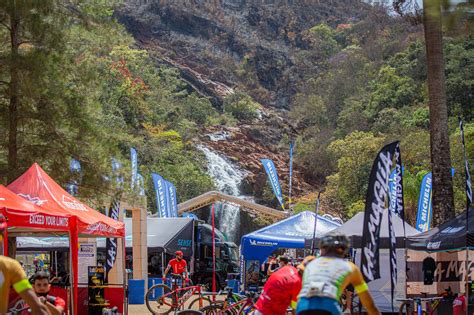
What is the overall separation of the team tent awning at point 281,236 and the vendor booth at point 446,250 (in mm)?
3758

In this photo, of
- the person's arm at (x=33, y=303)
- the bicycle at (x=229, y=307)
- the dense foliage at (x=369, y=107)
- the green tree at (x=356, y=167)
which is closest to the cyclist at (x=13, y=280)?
the person's arm at (x=33, y=303)

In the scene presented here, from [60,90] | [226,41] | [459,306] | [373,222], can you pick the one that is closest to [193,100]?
[226,41]

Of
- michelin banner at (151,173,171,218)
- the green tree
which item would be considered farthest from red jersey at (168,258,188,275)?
the green tree

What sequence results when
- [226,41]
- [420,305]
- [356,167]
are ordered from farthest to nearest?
[226,41], [356,167], [420,305]

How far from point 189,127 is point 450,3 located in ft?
211

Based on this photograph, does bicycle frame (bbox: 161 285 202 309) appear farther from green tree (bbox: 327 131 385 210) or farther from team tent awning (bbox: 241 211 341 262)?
green tree (bbox: 327 131 385 210)

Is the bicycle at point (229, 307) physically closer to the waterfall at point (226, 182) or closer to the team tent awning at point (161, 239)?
the team tent awning at point (161, 239)

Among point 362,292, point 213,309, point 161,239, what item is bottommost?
point 213,309

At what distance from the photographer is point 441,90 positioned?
17.9 m

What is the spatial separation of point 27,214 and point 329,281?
749 centimetres

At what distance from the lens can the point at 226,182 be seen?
7744 cm

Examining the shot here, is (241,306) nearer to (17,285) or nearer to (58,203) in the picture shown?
(58,203)

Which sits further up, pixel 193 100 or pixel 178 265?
pixel 193 100

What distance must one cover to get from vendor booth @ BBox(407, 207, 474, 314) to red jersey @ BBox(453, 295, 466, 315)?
0.76 meters
